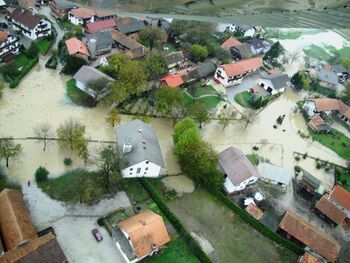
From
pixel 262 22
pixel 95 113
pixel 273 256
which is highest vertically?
pixel 262 22

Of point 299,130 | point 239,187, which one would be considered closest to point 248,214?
point 239,187

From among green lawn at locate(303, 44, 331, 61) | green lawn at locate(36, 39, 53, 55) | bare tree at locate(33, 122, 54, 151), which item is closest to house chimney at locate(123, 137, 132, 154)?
bare tree at locate(33, 122, 54, 151)

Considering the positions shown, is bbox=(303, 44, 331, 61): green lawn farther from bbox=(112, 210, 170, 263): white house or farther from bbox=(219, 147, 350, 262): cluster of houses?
bbox=(112, 210, 170, 263): white house

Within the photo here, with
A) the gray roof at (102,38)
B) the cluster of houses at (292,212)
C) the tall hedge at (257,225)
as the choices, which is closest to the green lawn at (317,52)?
the cluster of houses at (292,212)

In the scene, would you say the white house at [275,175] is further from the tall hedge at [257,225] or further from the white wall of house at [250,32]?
the white wall of house at [250,32]

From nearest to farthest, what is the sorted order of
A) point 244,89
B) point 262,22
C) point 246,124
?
1. point 262,22
2. point 246,124
3. point 244,89

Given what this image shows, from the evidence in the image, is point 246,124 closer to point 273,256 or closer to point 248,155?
point 248,155
